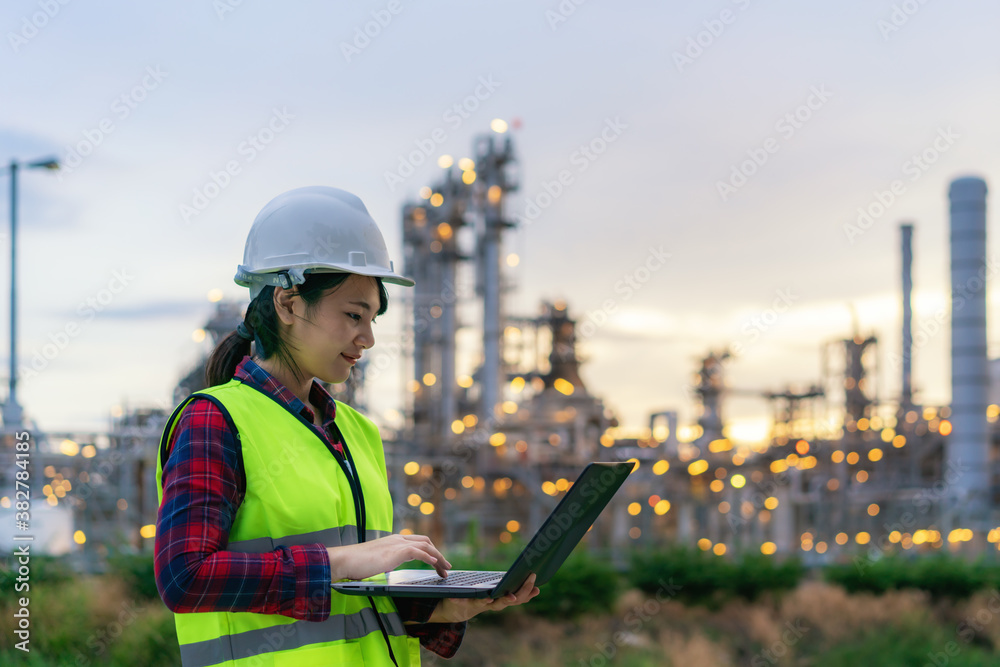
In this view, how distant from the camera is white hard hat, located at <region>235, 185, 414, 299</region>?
2.00 meters

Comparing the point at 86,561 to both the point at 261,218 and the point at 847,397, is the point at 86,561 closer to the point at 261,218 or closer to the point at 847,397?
the point at 261,218

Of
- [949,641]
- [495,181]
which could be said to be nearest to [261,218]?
[949,641]

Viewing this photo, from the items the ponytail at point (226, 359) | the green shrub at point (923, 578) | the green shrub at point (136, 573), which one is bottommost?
the green shrub at point (923, 578)

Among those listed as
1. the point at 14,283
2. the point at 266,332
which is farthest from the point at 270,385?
the point at 14,283

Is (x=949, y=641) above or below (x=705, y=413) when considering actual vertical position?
below

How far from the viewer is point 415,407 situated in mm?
32312

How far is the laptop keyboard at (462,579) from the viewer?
191 cm

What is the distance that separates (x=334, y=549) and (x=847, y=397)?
114 feet

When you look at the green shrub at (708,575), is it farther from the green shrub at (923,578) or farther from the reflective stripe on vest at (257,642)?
the reflective stripe on vest at (257,642)

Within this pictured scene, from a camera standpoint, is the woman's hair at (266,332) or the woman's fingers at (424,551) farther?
the woman's hair at (266,332)

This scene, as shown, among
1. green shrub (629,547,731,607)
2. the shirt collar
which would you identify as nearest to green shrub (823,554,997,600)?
Answer: green shrub (629,547,731,607)

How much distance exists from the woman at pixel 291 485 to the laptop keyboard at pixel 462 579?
0.03 metres

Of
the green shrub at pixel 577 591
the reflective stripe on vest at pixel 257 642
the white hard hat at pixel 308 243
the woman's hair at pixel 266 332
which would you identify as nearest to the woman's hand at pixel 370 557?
the reflective stripe on vest at pixel 257 642

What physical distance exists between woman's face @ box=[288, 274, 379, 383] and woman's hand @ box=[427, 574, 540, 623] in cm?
53
